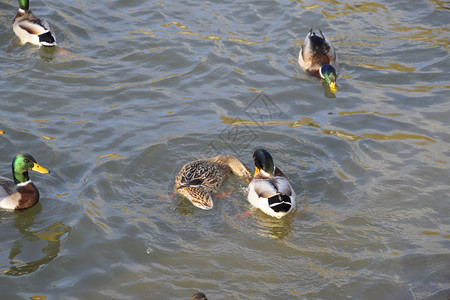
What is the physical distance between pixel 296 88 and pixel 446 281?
500 cm

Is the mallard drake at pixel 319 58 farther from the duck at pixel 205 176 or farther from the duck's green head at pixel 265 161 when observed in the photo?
the duck's green head at pixel 265 161

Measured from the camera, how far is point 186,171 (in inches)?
332

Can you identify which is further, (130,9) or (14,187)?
(130,9)

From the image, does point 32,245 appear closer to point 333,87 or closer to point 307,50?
point 333,87

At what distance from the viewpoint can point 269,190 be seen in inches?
307

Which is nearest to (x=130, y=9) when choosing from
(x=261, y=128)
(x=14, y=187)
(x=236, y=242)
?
(x=261, y=128)

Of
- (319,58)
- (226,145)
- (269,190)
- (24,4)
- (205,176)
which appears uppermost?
(319,58)

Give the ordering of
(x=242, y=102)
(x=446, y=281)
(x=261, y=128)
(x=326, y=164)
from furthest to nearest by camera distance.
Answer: (x=242, y=102), (x=261, y=128), (x=326, y=164), (x=446, y=281)

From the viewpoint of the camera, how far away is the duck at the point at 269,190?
7.57 metres

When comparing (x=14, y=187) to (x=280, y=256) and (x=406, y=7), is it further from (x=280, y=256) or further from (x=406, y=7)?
(x=406, y=7)

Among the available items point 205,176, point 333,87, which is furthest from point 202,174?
point 333,87

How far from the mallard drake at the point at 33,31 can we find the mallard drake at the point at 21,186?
4.16 metres

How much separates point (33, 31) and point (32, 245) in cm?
554

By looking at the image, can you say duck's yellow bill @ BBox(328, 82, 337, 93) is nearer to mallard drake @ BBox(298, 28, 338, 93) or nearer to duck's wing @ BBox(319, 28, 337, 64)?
mallard drake @ BBox(298, 28, 338, 93)
